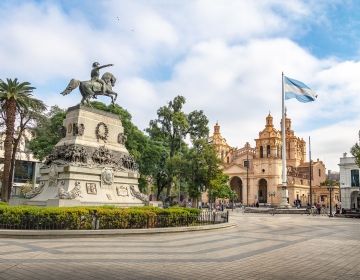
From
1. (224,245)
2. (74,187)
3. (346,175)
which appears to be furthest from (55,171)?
(346,175)

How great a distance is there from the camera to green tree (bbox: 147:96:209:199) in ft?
156

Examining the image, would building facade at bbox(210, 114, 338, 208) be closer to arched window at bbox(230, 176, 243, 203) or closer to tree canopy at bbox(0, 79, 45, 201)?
arched window at bbox(230, 176, 243, 203)

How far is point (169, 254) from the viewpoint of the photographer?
11273 millimetres

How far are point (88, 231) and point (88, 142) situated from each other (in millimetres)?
8543

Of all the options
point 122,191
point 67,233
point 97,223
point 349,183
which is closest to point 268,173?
point 349,183

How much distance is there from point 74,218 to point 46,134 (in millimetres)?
26063

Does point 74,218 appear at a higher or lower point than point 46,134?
lower

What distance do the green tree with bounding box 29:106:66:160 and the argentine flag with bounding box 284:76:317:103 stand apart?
2540 cm

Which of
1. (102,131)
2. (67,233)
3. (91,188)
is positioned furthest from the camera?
(102,131)

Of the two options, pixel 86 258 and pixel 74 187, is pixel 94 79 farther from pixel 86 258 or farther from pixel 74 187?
pixel 86 258

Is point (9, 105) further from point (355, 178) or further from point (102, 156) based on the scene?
point (355, 178)

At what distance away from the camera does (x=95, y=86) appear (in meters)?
24.0

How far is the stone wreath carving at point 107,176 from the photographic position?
71.8 feet

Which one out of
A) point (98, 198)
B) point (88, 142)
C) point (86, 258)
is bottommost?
point (86, 258)
